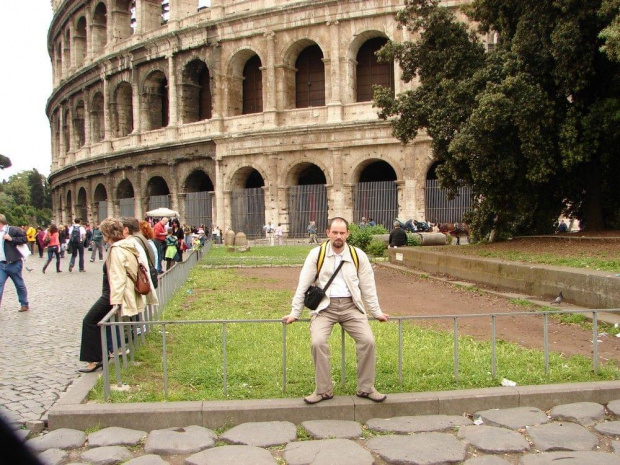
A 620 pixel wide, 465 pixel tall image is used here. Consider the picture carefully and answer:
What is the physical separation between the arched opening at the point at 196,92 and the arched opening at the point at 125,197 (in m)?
5.86

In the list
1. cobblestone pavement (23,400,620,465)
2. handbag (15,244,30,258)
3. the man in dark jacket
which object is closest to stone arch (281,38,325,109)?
the man in dark jacket

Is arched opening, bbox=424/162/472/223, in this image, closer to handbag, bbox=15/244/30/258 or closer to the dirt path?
the dirt path

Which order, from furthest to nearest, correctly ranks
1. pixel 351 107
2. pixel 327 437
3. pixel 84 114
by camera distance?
pixel 84 114 < pixel 351 107 < pixel 327 437

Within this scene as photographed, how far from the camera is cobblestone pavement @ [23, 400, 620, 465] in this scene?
3926 mm

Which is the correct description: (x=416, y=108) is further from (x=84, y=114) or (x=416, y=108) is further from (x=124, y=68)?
(x=84, y=114)

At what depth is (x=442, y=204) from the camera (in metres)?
24.8

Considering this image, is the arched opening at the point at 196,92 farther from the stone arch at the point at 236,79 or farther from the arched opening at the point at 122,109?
the arched opening at the point at 122,109

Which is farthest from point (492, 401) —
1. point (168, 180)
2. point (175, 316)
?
point (168, 180)

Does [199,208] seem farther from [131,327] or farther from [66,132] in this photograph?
[131,327]

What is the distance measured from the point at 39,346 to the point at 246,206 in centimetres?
A: 2136

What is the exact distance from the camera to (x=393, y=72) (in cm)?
2636

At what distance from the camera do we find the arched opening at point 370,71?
26.9 m

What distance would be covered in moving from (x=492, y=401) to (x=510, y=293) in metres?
5.82

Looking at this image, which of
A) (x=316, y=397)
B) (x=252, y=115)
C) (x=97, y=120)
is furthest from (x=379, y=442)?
(x=97, y=120)
